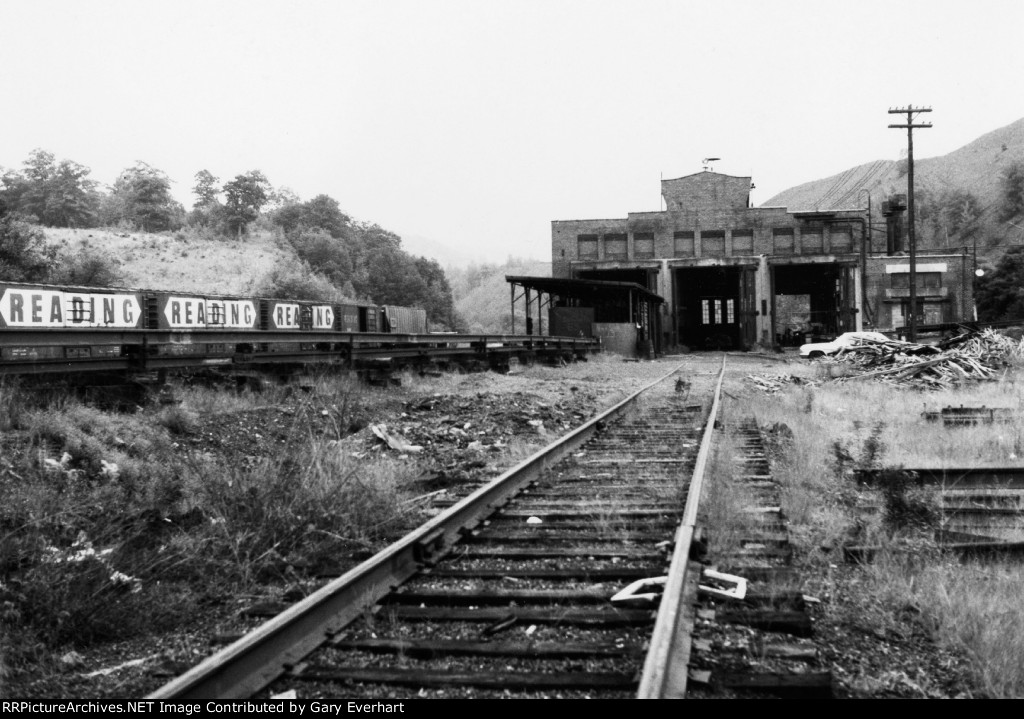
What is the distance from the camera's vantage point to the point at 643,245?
5041cm

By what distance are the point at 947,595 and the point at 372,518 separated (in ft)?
10.7

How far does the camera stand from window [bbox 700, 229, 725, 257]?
50.1 metres

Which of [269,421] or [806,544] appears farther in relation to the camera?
[269,421]

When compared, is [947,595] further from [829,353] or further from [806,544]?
[829,353]

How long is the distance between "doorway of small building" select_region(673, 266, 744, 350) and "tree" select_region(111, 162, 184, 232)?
49807mm

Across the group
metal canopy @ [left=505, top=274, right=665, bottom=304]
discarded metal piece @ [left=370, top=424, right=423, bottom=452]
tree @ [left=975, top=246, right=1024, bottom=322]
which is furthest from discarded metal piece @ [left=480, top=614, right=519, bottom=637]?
tree @ [left=975, top=246, right=1024, bottom=322]

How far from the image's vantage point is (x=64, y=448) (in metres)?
6.62

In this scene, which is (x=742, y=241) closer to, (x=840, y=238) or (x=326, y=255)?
(x=840, y=238)

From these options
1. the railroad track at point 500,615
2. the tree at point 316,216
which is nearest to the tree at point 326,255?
the tree at point 316,216

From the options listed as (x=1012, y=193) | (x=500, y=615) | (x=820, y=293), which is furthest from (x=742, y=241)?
(x=1012, y=193)

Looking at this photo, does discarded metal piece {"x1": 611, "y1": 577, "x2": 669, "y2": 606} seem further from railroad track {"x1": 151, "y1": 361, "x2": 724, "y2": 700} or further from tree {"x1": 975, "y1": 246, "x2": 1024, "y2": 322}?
tree {"x1": 975, "y1": 246, "x2": 1024, "y2": 322}

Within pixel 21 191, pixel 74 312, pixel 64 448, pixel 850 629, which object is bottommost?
pixel 850 629

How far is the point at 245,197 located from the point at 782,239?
56.5m
